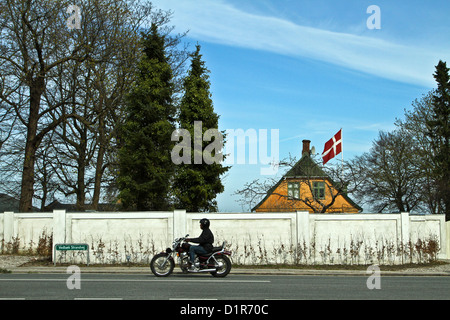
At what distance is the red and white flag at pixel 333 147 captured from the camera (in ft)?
104

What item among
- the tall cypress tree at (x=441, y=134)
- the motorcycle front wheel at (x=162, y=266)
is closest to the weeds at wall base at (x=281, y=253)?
the motorcycle front wheel at (x=162, y=266)

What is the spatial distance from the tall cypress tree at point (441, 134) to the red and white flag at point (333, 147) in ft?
58.7

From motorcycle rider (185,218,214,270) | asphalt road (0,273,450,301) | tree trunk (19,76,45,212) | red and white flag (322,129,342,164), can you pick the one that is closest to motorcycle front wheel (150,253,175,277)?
motorcycle rider (185,218,214,270)

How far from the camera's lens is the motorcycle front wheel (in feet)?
53.7

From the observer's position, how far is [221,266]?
16359 millimetres

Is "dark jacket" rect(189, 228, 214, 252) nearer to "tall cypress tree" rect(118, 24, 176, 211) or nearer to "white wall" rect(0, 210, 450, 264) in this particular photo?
"white wall" rect(0, 210, 450, 264)

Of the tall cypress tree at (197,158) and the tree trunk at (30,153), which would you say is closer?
the tree trunk at (30,153)

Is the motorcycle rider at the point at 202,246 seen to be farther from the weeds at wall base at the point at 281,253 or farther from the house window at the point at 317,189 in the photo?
the house window at the point at 317,189

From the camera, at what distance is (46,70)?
29094 millimetres

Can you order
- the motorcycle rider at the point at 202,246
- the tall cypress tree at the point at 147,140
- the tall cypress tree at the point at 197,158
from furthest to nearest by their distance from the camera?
the tall cypress tree at the point at 197,158, the tall cypress tree at the point at 147,140, the motorcycle rider at the point at 202,246

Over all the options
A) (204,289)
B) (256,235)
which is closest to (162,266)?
(204,289)

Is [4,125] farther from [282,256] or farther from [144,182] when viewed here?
[282,256]

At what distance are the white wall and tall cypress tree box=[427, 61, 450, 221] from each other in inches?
1045

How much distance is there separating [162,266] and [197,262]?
1.11 meters
